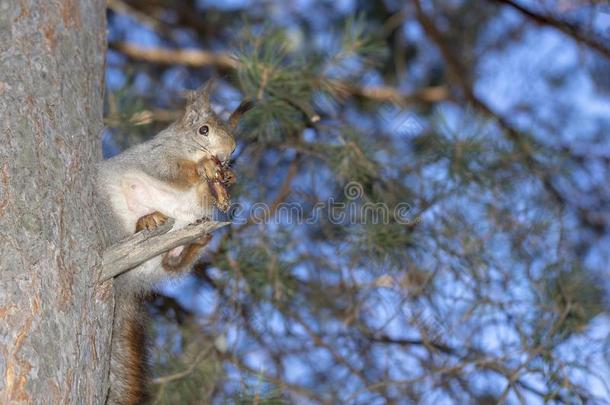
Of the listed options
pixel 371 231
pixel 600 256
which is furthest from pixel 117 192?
pixel 600 256

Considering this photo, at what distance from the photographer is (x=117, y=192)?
1900 mm

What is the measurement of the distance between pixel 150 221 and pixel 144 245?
284 millimetres

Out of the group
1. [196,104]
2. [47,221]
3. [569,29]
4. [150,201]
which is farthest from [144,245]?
[569,29]

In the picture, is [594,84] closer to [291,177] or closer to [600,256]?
[600,256]

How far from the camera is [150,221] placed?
6.26ft

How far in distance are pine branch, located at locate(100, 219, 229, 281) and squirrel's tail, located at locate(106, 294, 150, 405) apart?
0.28 m

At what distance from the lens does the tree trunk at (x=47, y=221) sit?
4.71 feet

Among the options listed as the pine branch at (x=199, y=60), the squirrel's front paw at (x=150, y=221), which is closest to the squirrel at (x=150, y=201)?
the squirrel's front paw at (x=150, y=221)

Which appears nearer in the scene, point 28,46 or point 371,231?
point 28,46

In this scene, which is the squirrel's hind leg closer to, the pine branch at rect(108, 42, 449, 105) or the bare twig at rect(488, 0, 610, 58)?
the pine branch at rect(108, 42, 449, 105)

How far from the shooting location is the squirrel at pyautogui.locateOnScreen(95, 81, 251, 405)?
190cm

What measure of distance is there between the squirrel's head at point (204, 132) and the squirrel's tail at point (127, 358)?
0.41 meters

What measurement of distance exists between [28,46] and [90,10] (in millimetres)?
359

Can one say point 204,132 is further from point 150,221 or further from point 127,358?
point 127,358
